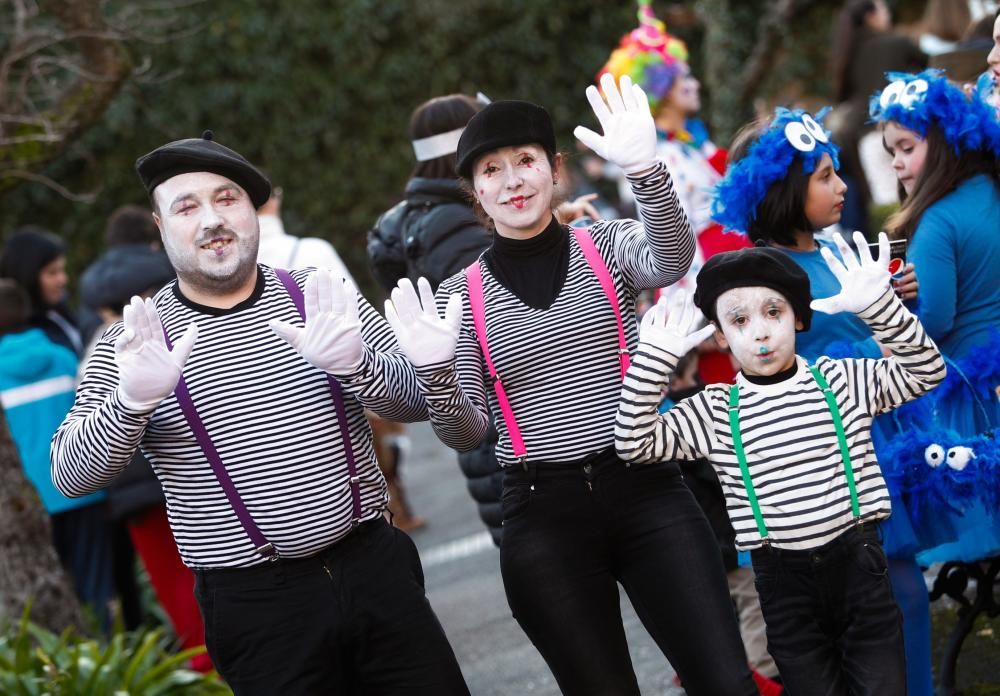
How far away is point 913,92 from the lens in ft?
12.8

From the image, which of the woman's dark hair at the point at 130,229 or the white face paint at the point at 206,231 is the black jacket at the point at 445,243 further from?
the woman's dark hair at the point at 130,229

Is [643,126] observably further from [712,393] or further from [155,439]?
[155,439]

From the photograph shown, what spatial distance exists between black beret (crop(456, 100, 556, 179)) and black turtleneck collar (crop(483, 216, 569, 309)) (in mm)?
234

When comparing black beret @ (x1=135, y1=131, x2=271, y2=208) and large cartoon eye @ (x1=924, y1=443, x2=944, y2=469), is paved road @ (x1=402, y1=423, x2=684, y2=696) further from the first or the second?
black beret @ (x1=135, y1=131, x2=271, y2=208)

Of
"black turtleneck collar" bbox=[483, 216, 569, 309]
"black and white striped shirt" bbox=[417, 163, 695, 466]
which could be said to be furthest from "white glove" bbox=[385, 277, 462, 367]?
"black turtleneck collar" bbox=[483, 216, 569, 309]

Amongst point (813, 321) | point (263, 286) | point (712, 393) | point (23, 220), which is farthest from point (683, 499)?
point (23, 220)

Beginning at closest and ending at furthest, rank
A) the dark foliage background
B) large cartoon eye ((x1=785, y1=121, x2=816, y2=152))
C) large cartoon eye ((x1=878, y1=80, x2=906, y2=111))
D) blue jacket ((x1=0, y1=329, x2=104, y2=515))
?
large cartoon eye ((x1=785, y1=121, x2=816, y2=152)) → large cartoon eye ((x1=878, y1=80, x2=906, y2=111)) → blue jacket ((x1=0, y1=329, x2=104, y2=515)) → the dark foliage background

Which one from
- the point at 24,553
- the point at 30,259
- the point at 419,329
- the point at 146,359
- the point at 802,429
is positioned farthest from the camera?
the point at 30,259

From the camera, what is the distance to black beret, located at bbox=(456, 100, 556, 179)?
339 cm

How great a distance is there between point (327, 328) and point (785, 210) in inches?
58.1

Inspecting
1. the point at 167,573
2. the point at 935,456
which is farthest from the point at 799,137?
the point at 167,573

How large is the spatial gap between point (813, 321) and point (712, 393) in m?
0.61

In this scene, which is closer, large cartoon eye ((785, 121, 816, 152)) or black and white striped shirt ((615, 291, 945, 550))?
black and white striped shirt ((615, 291, 945, 550))

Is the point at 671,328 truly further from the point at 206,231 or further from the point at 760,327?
the point at 206,231
